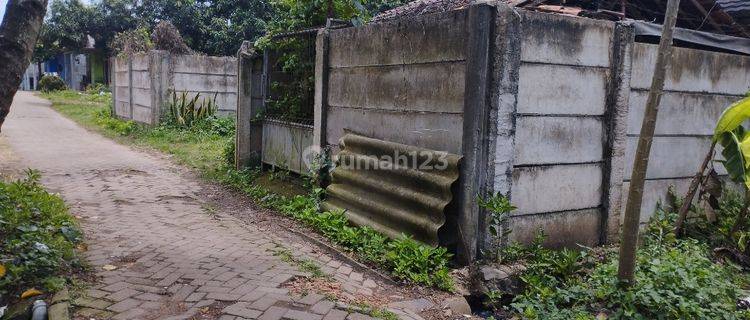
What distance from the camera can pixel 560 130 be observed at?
16.2ft

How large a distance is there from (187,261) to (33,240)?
1.18 meters

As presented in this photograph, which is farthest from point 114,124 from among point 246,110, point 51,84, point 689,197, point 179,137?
A: point 51,84

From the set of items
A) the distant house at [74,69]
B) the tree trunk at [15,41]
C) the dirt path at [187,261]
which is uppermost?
the distant house at [74,69]

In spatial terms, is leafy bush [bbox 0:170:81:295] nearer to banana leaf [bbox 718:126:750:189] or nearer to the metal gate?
the metal gate

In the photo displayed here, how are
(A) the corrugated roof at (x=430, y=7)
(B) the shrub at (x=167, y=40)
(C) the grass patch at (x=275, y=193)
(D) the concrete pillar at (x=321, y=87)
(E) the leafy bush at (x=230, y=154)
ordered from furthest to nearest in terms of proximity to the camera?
1. (B) the shrub at (x=167, y=40)
2. (E) the leafy bush at (x=230, y=154)
3. (A) the corrugated roof at (x=430, y=7)
4. (D) the concrete pillar at (x=321, y=87)
5. (C) the grass patch at (x=275, y=193)

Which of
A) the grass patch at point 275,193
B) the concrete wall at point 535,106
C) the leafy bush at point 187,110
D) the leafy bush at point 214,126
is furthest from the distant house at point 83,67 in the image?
the concrete wall at point 535,106

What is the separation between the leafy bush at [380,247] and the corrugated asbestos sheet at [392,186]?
12 cm

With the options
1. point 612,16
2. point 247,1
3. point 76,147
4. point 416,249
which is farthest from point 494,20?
point 247,1

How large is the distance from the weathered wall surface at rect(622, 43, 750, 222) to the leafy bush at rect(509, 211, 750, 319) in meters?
1.18

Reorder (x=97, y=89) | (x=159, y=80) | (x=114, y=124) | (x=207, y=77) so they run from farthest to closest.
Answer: (x=97, y=89) < (x=114, y=124) < (x=207, y=77) < (x=159, y=80)

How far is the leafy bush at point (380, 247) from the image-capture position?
4.45m

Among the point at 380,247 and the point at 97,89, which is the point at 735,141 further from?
the point at 97,89

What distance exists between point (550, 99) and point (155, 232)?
4030mm

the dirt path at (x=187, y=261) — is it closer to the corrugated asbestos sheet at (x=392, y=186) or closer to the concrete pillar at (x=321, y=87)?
the corrugated asbestos sheet at (x=392, y=186)
